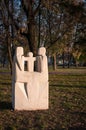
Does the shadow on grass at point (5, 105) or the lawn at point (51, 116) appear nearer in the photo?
the lawn at point (51, 116)

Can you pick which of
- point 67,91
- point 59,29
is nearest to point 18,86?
point 67,91

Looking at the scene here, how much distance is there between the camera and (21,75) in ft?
34.5

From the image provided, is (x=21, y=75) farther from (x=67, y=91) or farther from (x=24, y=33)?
(x=24, y=33)

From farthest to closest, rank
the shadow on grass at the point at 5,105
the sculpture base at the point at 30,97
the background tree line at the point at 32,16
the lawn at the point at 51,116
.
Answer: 1. the background tree line at the point at 32,16
2. the shadow on grass at the point at 5,105
3. the sculpture base at the point at 30,97
4. the lawn at the point at 51,116

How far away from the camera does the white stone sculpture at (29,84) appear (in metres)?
10.5

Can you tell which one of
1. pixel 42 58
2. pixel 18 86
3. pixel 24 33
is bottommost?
pixel 18 86

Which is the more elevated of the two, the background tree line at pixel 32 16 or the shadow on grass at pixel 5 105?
the background tree line at pixel 32 16

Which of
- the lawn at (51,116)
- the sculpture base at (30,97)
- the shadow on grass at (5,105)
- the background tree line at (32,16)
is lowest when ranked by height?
the lawn at (51,116)

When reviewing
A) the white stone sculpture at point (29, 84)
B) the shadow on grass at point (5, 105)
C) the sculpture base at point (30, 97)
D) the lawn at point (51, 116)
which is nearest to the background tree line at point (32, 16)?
the lawn at point (51, 116)

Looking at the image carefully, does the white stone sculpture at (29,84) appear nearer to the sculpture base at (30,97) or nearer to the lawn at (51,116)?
the sculpture base at (30,97)

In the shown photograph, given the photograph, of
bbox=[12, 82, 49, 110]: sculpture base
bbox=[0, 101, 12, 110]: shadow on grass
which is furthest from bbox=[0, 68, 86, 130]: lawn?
bbox=[12, 82, 49, 110]: sculpture base

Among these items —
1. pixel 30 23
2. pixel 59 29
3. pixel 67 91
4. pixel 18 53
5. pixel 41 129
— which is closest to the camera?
pixel 41 129

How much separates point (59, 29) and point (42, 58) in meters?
17.5

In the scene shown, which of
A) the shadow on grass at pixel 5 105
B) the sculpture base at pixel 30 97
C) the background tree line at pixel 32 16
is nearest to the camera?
the sculpture base at pixel 30 97
